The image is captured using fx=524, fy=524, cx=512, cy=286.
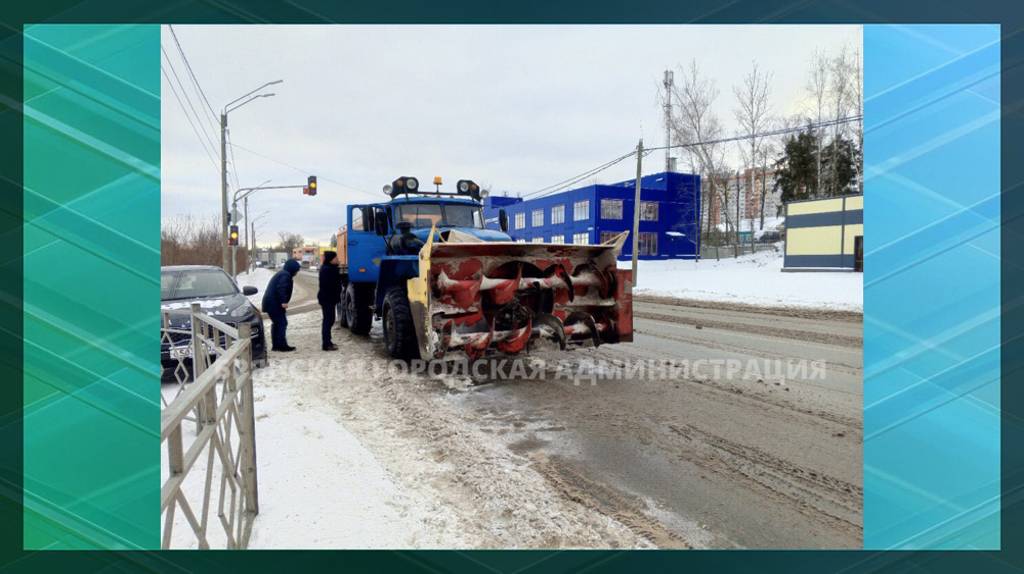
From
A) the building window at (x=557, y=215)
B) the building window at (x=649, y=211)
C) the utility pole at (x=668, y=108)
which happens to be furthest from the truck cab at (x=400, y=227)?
the building window at (x=557, y=215)

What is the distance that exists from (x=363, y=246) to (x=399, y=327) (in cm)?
269

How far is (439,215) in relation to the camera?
27.0ft

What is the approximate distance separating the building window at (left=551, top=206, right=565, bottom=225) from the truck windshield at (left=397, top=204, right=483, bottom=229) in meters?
35.4

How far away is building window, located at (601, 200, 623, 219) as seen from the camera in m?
39.4

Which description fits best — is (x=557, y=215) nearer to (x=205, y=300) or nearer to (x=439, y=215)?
(x=439, y=215)

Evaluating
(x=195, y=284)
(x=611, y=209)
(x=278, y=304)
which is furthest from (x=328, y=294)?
(x=611, y=209)

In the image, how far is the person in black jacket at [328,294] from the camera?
27.4ft

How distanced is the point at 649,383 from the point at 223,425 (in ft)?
14.4

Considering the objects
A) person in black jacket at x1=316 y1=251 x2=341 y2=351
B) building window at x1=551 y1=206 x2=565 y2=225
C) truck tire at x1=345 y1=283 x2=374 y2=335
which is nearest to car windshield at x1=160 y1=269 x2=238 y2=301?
person in black jacket at x1=316 y1=251 x2=341 y2=351

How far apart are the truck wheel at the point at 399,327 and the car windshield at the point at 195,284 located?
2.38 m

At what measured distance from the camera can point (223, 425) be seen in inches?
91.3

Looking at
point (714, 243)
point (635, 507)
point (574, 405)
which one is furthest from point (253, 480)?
point (714, 243)

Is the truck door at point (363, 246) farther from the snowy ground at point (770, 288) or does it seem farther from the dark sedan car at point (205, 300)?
the snowy ground at point (770, 288)

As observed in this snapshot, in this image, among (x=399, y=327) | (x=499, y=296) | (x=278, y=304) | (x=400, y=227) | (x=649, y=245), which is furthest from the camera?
(x=649, y=245)
